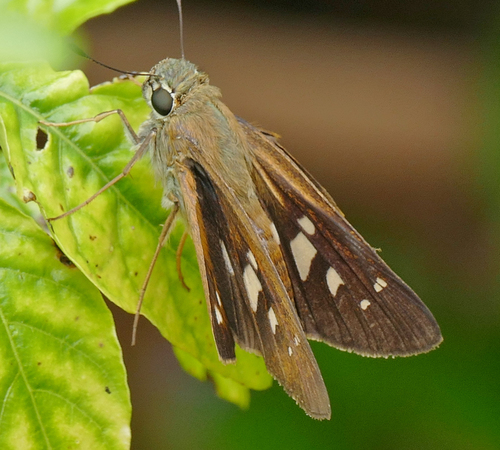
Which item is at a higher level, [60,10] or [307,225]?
[60,10]

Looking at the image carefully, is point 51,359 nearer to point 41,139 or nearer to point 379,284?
point 41,139

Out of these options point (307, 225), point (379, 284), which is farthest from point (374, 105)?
point (379, 284)

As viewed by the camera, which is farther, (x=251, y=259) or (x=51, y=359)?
(x=251, y=259)

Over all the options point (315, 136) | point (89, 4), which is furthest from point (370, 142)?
point (89, 4)

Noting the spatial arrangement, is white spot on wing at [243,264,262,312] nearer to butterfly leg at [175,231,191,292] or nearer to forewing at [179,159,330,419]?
forewing at [179,159,330,419]

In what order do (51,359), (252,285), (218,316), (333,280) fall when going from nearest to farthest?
(51,359), (218,316), (252,285), (333,280)

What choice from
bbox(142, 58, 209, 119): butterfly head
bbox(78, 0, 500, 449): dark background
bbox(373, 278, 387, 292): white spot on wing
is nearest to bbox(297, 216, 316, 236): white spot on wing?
bbox(373, 278, 387, 292): white spot on wing
